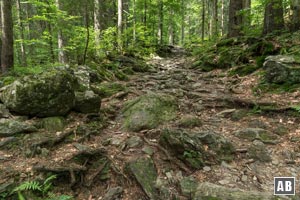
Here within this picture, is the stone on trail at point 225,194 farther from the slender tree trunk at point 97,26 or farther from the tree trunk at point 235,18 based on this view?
the tree trunk at point 235,18

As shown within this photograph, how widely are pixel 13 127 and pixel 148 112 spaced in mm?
2939

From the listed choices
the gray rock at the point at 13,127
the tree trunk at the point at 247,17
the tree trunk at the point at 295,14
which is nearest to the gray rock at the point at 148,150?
the gray rock at the point at 13,127

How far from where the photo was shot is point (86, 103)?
5.70 meters

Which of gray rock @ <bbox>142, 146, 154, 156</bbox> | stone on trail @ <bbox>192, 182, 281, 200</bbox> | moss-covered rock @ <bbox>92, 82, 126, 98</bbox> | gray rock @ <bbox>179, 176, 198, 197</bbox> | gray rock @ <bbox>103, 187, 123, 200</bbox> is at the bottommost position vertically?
gray rock @ <bbox>103, 187, 123, 200</bbox>

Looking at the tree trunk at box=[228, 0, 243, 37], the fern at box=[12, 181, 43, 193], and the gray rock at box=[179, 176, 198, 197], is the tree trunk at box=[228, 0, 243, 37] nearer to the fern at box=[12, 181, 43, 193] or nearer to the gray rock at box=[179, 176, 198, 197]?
the gray rock at box=[179, 176, 198, 197]

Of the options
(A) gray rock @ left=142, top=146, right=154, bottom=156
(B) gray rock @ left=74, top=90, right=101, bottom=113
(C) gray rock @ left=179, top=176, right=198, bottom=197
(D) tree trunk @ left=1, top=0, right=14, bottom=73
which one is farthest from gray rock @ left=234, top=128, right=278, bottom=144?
(D) tree trunk @ left=1, top=0, right=14, bottom=73

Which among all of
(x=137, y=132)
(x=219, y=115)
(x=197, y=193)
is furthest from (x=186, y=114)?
(x=197, y=193)

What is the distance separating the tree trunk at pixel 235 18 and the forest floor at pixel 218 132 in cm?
568

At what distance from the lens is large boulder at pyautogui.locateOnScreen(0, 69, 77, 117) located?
4832 millimetres

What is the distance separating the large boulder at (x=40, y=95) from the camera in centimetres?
483

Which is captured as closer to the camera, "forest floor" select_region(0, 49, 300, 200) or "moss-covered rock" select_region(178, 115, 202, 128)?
"forest floor" select_region(0, 49, 300, 200)

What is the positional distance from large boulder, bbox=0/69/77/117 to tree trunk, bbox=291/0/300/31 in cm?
807

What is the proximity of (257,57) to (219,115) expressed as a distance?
404cm

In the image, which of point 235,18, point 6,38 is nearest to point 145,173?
point 6,38
